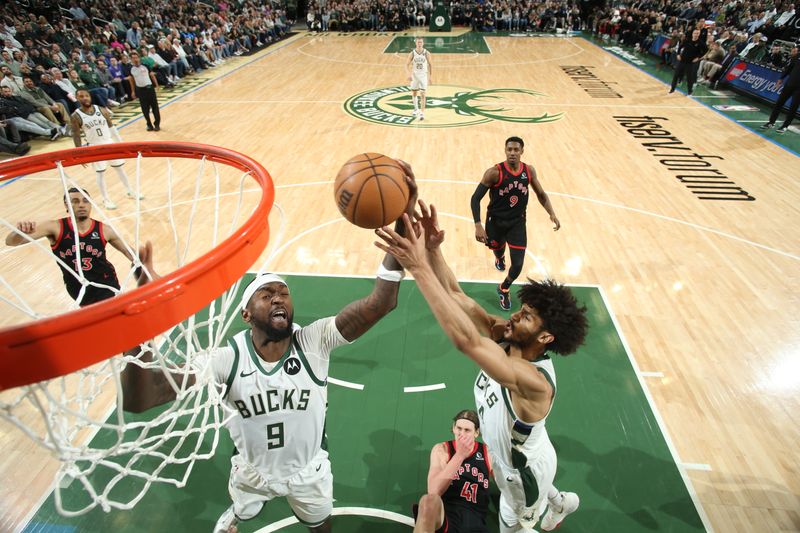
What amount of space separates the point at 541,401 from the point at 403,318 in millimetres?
2774

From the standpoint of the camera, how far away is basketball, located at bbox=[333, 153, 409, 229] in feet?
7.72

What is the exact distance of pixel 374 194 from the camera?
92.6 inches

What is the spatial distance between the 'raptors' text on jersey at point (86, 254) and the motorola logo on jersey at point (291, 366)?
2.44 meters

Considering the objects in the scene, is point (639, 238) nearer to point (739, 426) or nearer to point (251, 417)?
point (739, 426)

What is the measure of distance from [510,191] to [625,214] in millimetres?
3207

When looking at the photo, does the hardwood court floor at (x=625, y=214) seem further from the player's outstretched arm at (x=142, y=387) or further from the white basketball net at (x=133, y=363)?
the player's outstretched arm at (x=142, y=387)

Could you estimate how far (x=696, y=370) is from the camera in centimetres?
450

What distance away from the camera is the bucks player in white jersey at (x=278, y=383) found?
2.37 meters

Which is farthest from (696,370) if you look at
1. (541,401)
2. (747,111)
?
(747,111)

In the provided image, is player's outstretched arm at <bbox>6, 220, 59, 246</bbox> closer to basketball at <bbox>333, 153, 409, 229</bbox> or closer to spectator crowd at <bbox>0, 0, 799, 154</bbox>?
basketball at <bbox>333, 153, 409, 229</bbox>

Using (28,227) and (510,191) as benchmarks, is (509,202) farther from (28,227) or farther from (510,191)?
(28,227)

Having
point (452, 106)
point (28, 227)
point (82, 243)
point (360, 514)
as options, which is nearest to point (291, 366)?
point (360, 514)

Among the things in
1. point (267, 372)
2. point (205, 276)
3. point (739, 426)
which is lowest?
point (739, 426)

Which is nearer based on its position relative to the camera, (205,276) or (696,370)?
(205,276)
